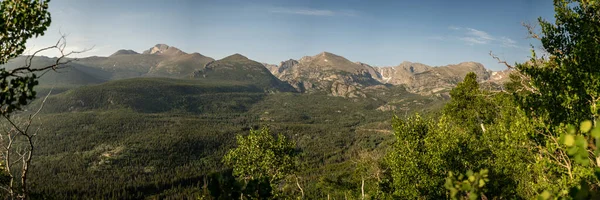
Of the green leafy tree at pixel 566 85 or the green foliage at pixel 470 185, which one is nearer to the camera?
the green foliage at pixel 470 185

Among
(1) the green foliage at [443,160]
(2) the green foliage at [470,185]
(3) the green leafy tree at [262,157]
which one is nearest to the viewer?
(2) the green foliage at [470,185]

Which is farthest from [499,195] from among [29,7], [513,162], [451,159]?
[29,7]

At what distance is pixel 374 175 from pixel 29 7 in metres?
49.4

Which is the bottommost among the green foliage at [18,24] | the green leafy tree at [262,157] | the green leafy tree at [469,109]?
the green leafy tree at [262,157]

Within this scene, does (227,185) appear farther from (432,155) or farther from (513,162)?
(513,162)

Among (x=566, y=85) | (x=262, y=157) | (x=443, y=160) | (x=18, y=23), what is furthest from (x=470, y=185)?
(x=262, y=157)

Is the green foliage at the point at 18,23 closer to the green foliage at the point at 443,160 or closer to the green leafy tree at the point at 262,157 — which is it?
the green leafy tree at the point at 262,157

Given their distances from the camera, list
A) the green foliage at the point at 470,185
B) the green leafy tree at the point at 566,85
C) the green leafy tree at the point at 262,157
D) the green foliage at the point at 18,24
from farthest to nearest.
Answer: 1. the green leafy tree at the point at 262,157
2. the green leafy tree at the point at 566,85
3. the green foliage at the point at 18,24
4. the green foliage at the point at 470,185

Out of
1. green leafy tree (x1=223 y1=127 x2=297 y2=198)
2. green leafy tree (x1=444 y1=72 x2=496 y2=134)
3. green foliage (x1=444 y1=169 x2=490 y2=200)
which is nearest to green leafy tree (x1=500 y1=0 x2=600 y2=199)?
green foliage (x1=444 y1=169 x2=490 y2=200)

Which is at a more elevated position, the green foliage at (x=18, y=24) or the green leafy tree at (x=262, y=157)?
the green foliage at (x=18, y=24)

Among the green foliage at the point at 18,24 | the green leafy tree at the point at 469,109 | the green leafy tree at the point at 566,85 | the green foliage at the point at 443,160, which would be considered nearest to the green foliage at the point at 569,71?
the green leafy tree at the point at 566,85

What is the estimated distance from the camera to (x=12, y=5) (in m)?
9.58

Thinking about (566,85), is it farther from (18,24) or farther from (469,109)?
(469,109)

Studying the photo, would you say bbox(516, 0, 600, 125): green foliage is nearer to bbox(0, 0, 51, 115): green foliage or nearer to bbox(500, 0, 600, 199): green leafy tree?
bbox(500, 0, 600, 199): green leafy tree
